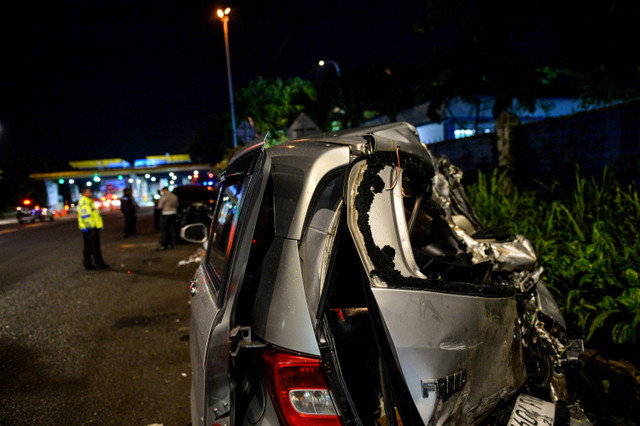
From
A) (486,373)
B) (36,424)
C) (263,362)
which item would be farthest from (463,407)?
(36,424)

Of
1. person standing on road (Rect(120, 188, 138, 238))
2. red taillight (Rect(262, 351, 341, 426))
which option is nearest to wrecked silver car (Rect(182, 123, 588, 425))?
red taillight (Rect(262, 351, 341, 426))

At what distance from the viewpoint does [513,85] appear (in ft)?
39.2

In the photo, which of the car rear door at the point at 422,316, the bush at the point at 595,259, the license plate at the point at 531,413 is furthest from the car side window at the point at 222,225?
the bush at the point at 595,259

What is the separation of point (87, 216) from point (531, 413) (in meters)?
8.23

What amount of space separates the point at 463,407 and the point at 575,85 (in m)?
18.2

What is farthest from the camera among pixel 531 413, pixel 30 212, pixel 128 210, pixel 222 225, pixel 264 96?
pixel 264 96

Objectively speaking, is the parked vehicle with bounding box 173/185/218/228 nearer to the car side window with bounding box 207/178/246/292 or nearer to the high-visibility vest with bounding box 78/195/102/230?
the high-visibility vest with bounding box 78/195/102/230

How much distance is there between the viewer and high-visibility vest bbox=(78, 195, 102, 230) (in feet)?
25.1

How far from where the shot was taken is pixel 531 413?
5.36 ft

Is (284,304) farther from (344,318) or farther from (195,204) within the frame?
(195,204)

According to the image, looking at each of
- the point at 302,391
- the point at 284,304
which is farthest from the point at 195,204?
the point at 302,391

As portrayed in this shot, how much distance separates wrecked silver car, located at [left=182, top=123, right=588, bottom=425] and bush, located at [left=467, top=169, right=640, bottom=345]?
169cm

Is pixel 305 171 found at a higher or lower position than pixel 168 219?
higher

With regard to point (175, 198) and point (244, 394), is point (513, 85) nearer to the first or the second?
point (175, 198)
